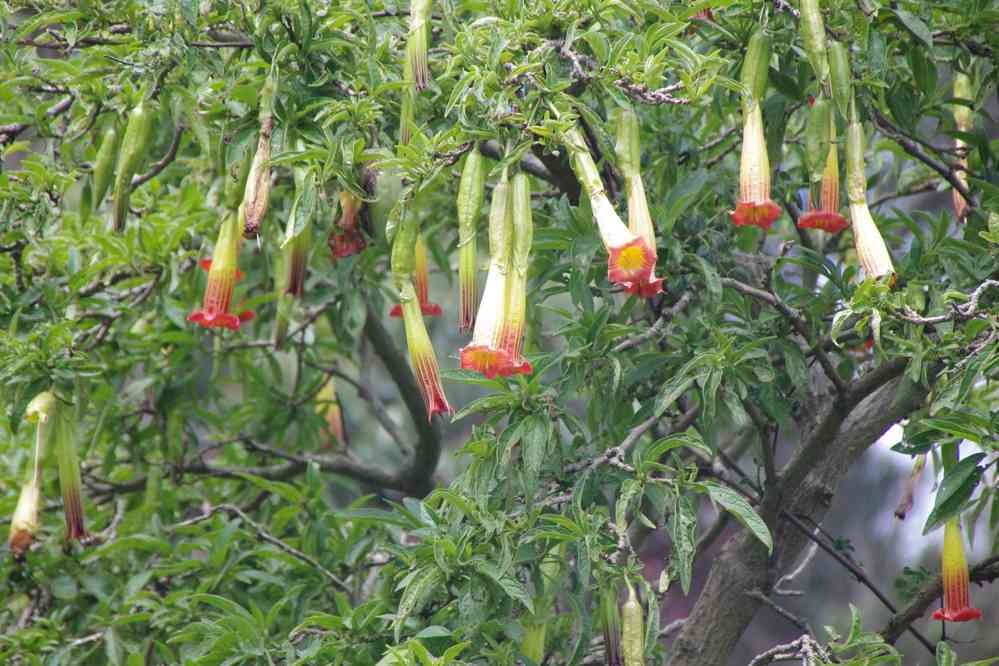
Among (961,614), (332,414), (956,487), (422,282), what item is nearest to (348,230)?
(422,282)

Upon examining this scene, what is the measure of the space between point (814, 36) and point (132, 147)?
138 centimetres

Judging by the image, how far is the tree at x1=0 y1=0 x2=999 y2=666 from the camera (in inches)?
89.7

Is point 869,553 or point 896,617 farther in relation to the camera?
point 869,553

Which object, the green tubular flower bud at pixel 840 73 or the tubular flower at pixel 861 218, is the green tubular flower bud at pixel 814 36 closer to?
the green tubular flower bud at pixel 840 73

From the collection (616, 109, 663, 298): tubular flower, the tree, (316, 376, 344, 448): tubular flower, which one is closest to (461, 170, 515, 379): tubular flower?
the tree

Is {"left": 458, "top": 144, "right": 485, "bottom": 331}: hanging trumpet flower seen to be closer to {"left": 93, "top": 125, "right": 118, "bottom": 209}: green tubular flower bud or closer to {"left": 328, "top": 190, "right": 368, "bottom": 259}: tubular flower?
{"left": 328, "top": 190, "right": 368, "bottom": 259}: tubular flower

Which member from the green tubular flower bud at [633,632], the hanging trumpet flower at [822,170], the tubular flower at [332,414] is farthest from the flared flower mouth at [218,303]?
the tubular flower at [332,414]

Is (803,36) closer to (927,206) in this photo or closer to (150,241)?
(150,241)

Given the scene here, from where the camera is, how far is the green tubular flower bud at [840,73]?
241 centimetres

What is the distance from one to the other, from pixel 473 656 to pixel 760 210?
1067 millimetres

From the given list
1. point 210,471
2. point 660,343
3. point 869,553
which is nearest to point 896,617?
point 660,343

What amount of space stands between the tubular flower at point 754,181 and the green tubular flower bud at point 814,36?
164mm

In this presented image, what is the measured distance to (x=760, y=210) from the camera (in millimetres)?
2385

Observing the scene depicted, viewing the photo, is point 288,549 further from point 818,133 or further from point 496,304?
point 818,133
